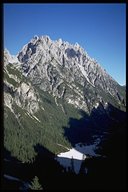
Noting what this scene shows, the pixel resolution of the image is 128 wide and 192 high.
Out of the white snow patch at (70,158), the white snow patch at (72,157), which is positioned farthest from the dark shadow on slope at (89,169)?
the white snow patch at (72,157)

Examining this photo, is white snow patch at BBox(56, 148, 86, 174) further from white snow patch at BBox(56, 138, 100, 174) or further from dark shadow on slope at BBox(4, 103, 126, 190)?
dark shadow on slope at BBox(4, 103, 126, 190)

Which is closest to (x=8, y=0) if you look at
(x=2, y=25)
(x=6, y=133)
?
(x=2, y=25)

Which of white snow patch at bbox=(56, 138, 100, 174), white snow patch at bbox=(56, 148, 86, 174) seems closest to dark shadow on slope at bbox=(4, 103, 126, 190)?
white snow patch at bbox=(56, 148, 86, 174)

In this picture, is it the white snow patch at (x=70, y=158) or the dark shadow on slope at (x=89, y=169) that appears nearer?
the dark shadow on slope at (x=89, y=169)

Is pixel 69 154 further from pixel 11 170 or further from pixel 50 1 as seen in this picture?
pixel 50 1

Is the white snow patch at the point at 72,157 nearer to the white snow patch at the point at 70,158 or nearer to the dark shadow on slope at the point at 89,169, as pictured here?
the white snow patch at the point at 70,158

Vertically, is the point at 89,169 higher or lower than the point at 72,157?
higher

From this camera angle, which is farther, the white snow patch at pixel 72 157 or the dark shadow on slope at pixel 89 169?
the white snow patch at pixel 72 157

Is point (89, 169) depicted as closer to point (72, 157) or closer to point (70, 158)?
point (70, 158)

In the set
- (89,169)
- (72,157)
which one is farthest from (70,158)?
(89,169)

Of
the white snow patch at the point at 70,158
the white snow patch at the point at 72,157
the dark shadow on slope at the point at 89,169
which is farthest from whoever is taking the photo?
the white snow patch at the point at 70,158

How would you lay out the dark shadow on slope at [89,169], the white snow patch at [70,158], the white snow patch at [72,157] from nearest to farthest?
the dark shadow on slope at [89,169] < the white snow patch at [72,157] < the white snow patch at [70,158]
